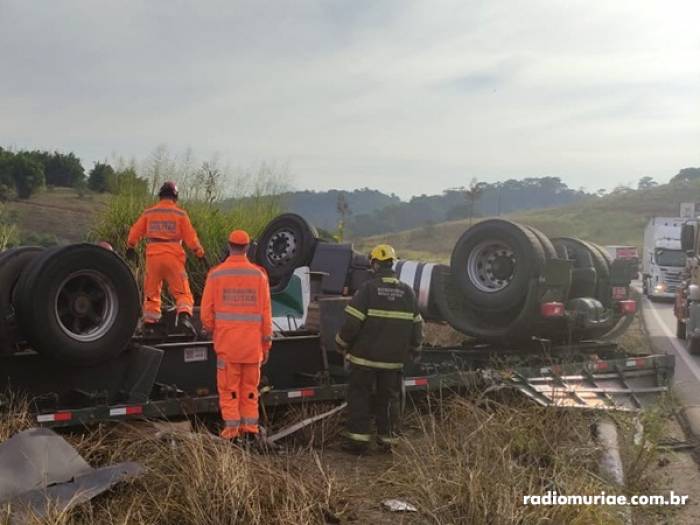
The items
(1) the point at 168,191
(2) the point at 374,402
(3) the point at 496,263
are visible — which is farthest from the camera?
(3) the point at 496,263

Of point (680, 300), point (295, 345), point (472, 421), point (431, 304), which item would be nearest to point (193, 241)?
point (295, 345)

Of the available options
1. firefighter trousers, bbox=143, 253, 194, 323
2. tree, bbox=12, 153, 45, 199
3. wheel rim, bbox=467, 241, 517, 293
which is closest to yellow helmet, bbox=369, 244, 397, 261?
wheel rim, bbox=467, 241, 517, 293

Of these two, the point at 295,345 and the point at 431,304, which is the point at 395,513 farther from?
the point at 431,304

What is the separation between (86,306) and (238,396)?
1.36 m

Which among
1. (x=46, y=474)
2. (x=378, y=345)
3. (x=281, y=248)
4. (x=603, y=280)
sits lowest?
(x=46, y=474)

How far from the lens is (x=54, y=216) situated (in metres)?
17.6

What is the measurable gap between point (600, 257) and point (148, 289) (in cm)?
516

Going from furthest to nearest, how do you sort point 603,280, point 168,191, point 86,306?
point 603,280 → point 168,191 → point 86,306

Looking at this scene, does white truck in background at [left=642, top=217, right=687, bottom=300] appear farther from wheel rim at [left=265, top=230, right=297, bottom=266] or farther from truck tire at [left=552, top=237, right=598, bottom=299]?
wheel rim at [left=265, top=230, right=297, bottom=266]

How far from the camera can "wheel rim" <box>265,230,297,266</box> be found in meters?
10.6

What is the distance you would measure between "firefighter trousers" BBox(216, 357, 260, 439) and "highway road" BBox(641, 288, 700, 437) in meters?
4.22

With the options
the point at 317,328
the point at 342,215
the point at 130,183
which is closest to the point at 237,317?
the point at 317,328

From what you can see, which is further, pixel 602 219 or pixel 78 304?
pixel 602 219

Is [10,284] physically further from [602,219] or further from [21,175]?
[602,219]
